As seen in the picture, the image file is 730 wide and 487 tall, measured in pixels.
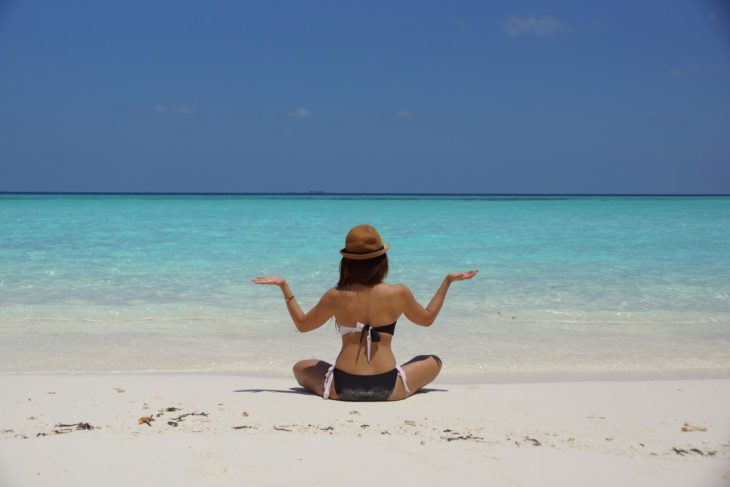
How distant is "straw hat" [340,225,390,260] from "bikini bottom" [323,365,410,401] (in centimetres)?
79

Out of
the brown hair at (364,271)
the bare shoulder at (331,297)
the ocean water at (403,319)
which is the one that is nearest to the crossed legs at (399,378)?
the bare shoulder at (331,297)

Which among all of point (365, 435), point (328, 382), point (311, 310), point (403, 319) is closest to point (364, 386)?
point (328, 382)

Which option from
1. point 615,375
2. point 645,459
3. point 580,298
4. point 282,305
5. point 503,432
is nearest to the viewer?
point 645,459

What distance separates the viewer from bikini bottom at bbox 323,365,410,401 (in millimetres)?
4621

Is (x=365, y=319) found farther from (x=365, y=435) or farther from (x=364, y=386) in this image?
(x=365, y=435)

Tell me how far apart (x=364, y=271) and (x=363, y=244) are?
8.6 inches

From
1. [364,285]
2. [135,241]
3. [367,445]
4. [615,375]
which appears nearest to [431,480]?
[367,445]

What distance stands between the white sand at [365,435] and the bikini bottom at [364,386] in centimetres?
9

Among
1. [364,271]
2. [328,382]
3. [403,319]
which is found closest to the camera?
[364,271]

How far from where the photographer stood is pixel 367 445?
3553 millimetres

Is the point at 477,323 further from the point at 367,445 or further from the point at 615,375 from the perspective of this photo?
the point at 367,445

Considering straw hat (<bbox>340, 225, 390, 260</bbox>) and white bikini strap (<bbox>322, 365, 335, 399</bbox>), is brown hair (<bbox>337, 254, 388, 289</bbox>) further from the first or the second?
white bikini strap (<bbox>322, 365, 335, 399</bbox>)

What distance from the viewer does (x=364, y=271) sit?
15.0ft

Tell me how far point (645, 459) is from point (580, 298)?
6.39 meters
